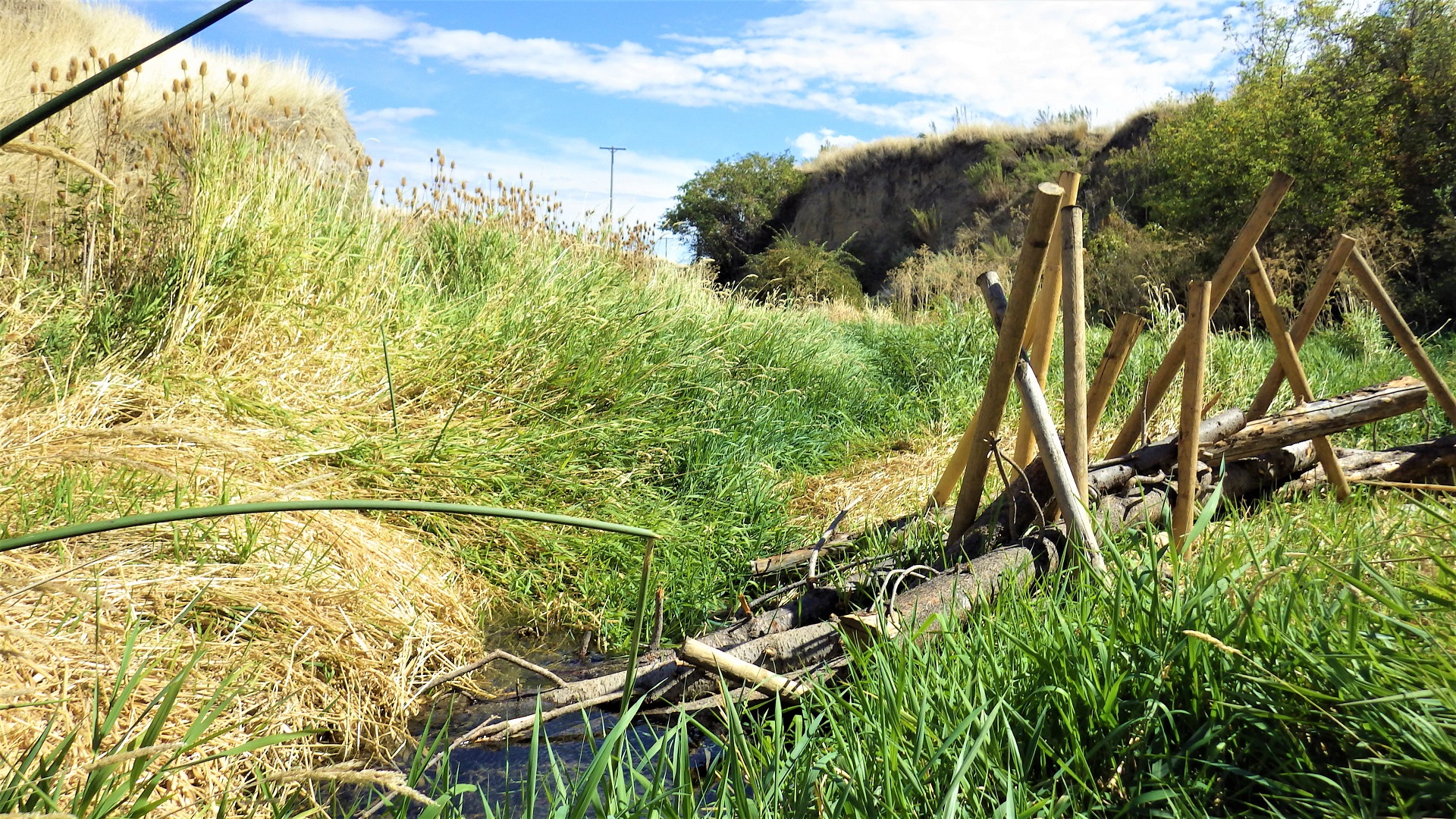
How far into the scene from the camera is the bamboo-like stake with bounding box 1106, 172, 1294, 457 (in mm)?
3219

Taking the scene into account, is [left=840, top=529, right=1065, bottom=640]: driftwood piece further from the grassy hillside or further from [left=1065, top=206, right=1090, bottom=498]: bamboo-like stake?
[left=1065, top=206, right=1090, bottom=498]: bamboo-like stake

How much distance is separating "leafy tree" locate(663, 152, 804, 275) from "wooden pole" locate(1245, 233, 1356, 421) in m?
28.9

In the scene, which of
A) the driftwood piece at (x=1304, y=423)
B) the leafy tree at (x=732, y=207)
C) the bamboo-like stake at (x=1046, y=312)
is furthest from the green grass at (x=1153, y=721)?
the leafy tree at (x=732, y=207)

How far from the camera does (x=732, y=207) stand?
33031mm

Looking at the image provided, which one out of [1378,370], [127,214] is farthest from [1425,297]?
[127,214]

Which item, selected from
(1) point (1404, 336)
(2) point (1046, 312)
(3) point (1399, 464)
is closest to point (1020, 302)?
(2) point (1046, 312)

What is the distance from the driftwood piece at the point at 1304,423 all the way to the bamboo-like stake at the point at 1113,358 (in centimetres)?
49

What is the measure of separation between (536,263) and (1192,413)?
188 inches

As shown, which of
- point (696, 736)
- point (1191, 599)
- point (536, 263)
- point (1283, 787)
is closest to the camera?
point (1283, 787)

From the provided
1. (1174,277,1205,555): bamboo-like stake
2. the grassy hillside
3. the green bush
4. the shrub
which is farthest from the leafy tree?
(1174,277,1205,555): bamboo-like stake

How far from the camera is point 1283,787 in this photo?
5.08 feet

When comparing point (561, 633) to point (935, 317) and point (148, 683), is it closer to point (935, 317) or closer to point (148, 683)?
point (148, 683)

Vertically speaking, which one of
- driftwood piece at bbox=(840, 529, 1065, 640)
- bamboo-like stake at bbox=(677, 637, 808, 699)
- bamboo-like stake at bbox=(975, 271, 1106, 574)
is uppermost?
bamboo-like stake at bbox=(975, 271, 1106, 574)

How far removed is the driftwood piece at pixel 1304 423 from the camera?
11.7 feet
